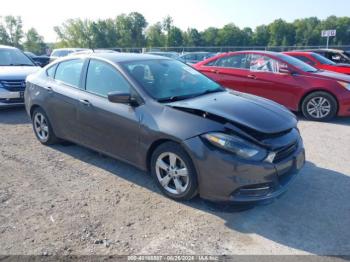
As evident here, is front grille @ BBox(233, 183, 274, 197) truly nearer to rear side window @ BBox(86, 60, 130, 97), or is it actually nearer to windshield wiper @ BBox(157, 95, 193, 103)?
windshield wiper @ BBox(157, 95, 193, 103)

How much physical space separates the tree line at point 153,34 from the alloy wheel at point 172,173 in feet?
287

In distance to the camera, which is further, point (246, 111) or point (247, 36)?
point (247, 36)

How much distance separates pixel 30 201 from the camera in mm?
3928

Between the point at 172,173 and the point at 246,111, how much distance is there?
1102 mm

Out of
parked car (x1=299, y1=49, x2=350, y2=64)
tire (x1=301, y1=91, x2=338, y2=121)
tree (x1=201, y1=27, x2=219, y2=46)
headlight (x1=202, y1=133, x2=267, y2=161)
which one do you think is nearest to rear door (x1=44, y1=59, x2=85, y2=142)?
headlight (x1=202, y1=133, x2=267, y2=161)

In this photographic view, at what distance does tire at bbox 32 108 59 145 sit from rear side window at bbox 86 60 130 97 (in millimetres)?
1305

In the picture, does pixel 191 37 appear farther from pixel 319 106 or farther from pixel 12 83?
pixel 319 106

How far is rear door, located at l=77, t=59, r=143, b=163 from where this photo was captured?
414cm

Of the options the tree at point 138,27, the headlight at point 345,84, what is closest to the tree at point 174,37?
the tree at point 138,27

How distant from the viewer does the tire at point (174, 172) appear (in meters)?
3.64

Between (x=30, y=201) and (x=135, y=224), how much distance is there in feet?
4.50

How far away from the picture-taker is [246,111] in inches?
152

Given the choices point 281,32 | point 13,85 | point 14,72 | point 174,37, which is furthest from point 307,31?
point 13,85

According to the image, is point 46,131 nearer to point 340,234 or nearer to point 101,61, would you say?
point 101,61
